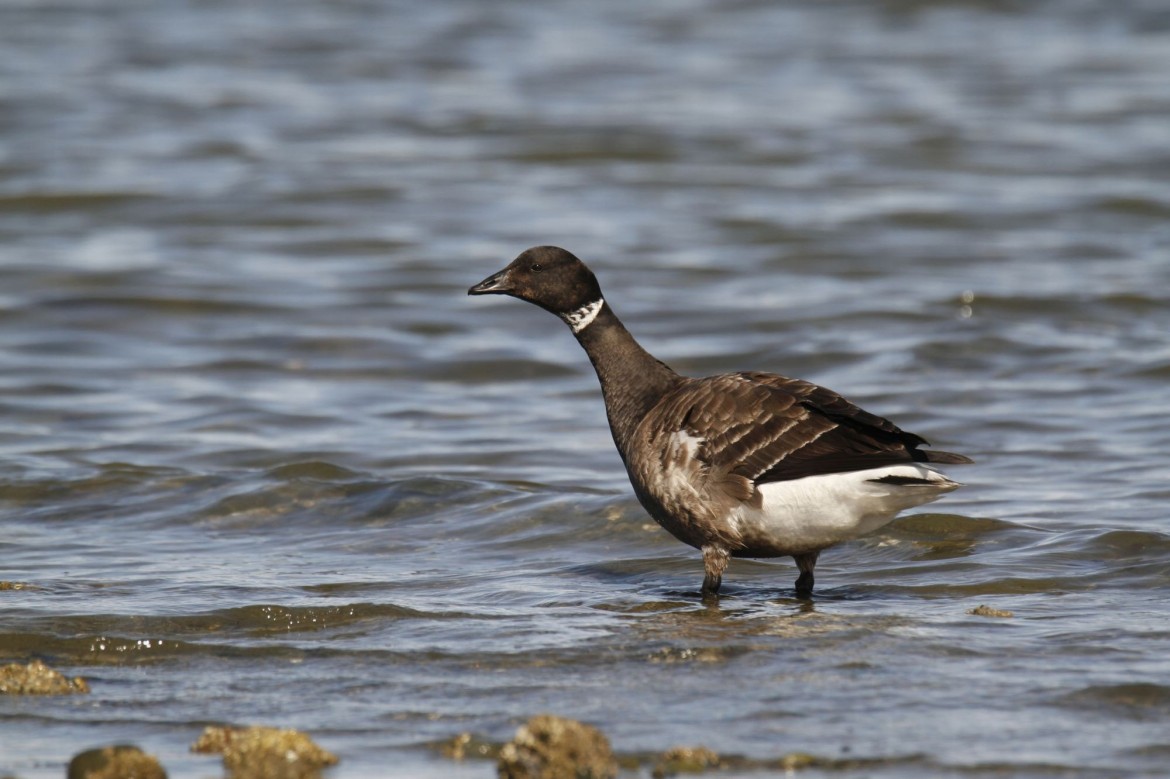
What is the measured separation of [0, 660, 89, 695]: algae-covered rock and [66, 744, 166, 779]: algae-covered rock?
1.17 meters

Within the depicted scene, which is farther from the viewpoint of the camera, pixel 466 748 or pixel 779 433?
pixel 779 433

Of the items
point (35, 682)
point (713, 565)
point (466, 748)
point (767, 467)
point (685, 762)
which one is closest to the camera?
point (685, 762)

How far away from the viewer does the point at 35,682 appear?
20.4 feet

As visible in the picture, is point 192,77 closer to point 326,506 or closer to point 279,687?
point 326,506

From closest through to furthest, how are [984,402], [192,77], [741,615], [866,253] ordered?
[741,615]
[984,402]
[866,253]
[192,77]

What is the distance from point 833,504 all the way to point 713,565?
798 mm

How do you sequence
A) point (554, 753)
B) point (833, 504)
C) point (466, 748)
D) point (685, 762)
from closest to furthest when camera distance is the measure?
1. point (554, 753)
2. point (685, 762)
3. point (466, 748)
4. point (833, 504)

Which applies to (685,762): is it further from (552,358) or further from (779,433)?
(552,358)

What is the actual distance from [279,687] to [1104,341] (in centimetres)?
1009

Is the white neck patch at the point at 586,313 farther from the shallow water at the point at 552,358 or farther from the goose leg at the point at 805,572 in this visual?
the goose leg at the point at 805,572

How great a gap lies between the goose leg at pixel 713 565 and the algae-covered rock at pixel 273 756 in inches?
123

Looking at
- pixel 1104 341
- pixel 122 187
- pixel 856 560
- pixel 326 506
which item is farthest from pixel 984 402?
pixel 122 187

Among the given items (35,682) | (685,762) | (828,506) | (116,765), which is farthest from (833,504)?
(116,765)

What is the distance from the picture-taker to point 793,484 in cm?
771
